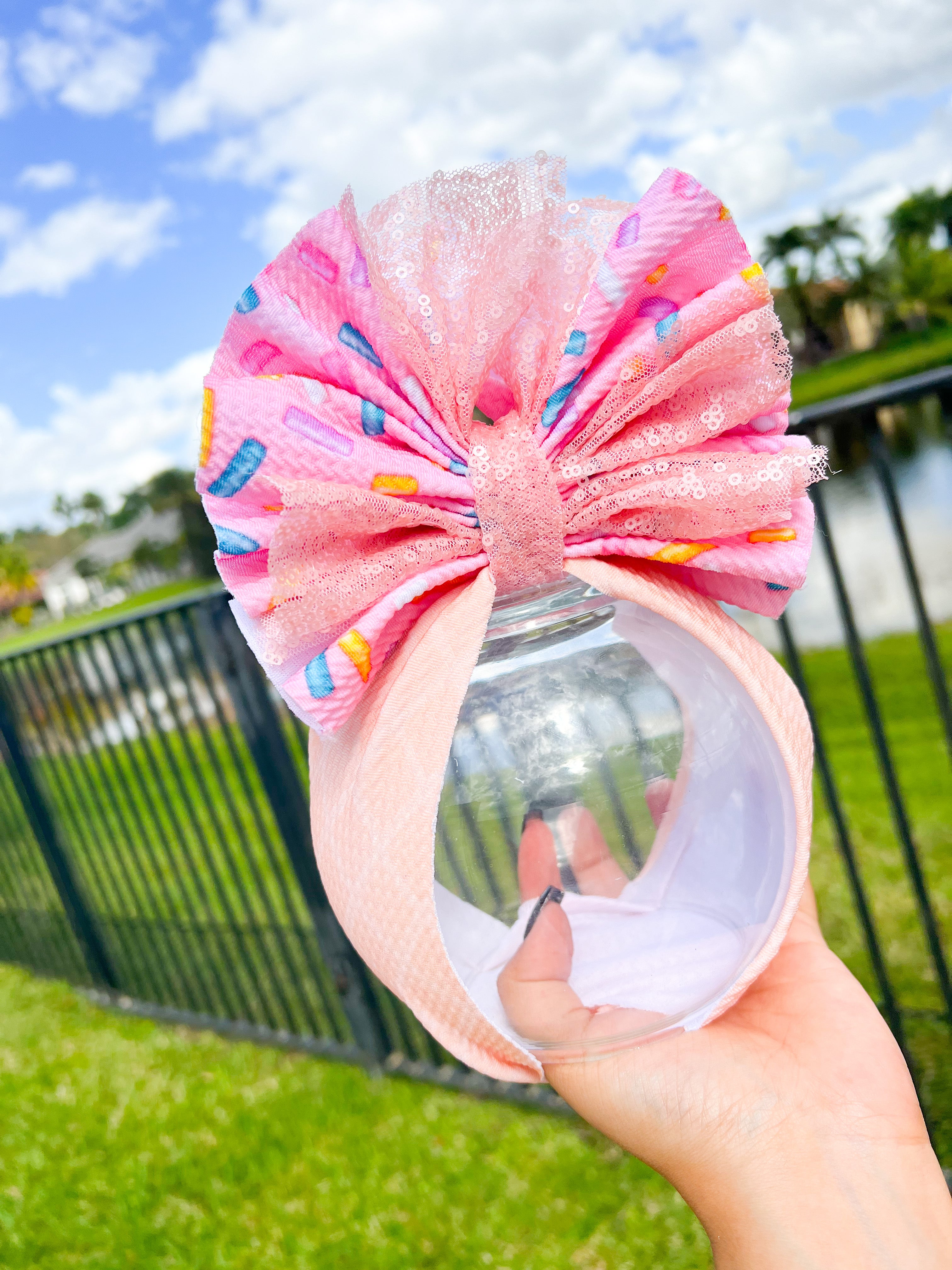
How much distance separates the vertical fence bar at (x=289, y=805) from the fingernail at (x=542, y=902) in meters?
2.01

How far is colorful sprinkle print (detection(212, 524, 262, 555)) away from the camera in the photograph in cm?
103

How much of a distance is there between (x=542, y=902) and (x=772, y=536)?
0.52 metres

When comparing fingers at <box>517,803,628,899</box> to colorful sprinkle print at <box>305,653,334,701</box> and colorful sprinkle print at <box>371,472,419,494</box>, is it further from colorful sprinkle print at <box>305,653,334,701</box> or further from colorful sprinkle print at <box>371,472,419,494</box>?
colorful sprinkle print at <box>371,472,419,494</box>

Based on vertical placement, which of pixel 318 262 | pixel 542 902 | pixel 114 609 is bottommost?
pixel 114 609

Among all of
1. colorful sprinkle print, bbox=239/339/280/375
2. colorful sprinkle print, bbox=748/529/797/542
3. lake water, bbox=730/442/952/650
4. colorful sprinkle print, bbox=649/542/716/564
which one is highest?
colorful sprinkle print, bbox=239/339/280/375

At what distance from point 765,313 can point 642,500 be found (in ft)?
0.74

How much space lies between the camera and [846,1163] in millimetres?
1135

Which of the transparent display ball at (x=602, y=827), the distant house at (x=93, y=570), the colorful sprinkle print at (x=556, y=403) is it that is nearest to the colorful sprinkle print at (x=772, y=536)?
the transparent display ball at (x=602, y=827)

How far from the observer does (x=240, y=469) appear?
101cm

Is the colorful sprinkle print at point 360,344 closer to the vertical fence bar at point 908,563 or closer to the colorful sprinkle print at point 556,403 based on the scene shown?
the colorful sprinkle print at point 556,403

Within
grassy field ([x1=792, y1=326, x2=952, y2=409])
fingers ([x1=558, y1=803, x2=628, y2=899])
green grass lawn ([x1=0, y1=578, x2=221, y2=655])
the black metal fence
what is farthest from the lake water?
green grass lawn ([x1=0, y1=578, x2=221, y2=655])

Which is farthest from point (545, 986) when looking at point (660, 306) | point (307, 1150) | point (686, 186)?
point (307, 1150)

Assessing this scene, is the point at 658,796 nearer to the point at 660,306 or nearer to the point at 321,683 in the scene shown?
the point at 321,683

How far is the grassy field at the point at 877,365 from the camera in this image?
149ft
